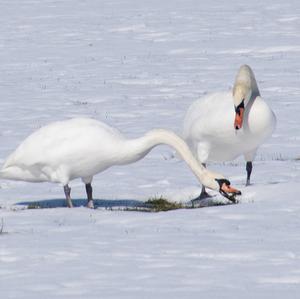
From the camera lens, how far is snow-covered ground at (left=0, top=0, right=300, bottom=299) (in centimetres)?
759

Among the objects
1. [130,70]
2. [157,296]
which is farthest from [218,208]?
[130,70]

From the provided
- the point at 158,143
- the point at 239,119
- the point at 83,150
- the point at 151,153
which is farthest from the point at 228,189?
the point at 151,153

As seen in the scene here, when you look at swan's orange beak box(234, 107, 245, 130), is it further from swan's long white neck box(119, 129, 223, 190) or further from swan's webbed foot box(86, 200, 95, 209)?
swan's webbed foot box(86, 200, 95, 209)

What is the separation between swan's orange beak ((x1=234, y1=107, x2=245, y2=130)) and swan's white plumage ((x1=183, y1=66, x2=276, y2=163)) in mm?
211

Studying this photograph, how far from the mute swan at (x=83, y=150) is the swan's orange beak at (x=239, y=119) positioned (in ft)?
3.12

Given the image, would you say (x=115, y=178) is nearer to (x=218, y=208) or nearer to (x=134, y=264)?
(x=218, y=208)

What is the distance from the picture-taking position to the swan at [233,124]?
41.0 ft

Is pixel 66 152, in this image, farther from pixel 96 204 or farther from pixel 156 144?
pixel 96 204

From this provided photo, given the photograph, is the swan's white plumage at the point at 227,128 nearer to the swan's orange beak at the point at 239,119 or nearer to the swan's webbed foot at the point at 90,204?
the swan's orange beak at the point at 239,119

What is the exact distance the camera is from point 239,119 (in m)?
12.2

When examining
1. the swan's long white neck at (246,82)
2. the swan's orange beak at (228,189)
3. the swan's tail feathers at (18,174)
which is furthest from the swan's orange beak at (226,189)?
the swan's long white neck at (246,82)

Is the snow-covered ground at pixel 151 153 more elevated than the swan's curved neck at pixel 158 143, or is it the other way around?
the swan's curved neck at pixel 158 143

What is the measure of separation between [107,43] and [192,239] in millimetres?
26788

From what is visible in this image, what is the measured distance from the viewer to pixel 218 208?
10.8 m
